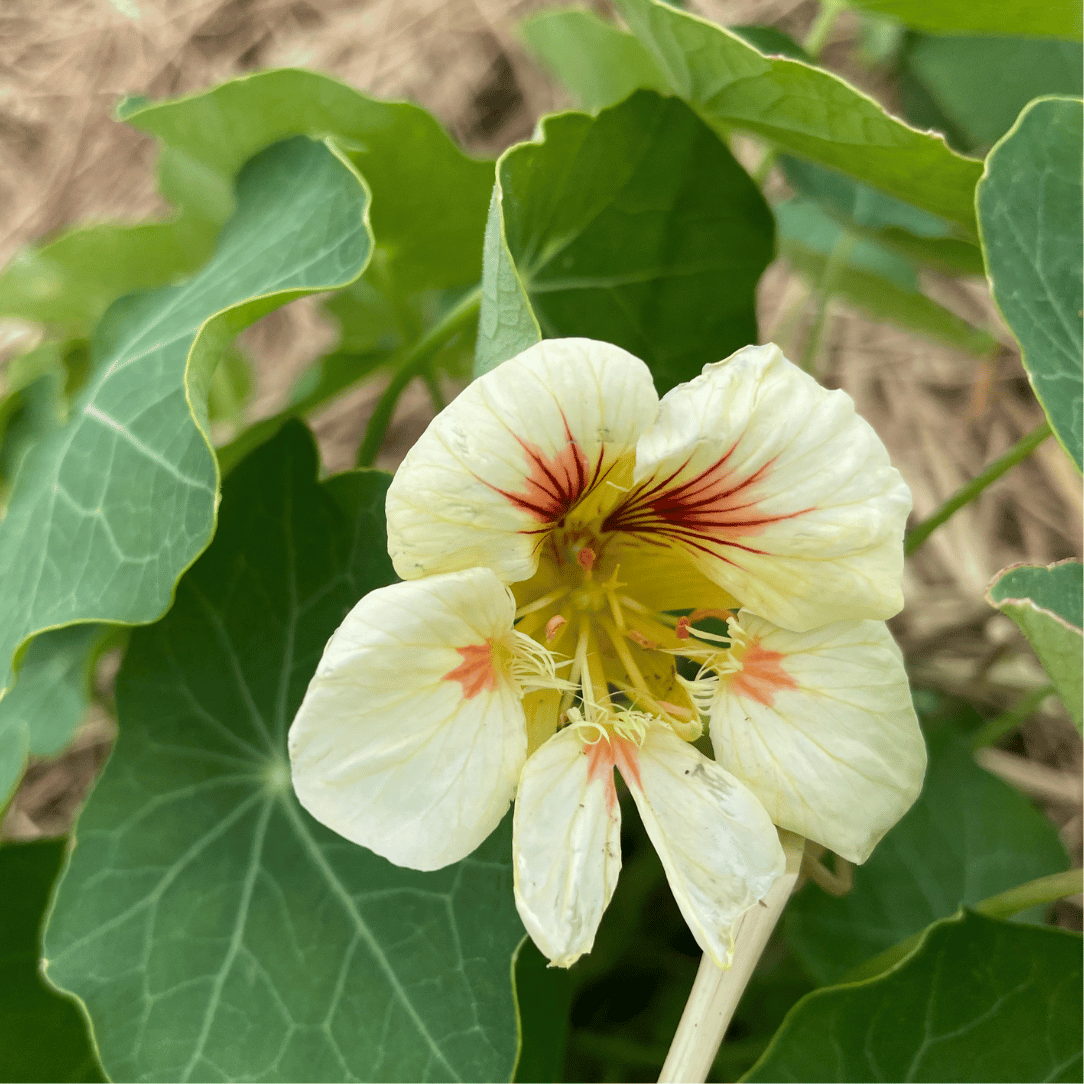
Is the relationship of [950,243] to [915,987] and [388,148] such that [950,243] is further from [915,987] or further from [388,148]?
[915,987]

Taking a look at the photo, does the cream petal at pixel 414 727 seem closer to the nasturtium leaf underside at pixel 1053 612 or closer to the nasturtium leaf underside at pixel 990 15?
the nasturtium leaf underside at pixel 1053 612

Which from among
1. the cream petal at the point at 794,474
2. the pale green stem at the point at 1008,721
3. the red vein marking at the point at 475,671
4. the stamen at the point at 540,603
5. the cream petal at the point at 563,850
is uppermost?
the cream petal at the point at 794,474

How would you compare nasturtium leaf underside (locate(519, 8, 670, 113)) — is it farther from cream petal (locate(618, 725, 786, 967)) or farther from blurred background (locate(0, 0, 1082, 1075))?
cream petal (locate(618, 725, 786, 967))

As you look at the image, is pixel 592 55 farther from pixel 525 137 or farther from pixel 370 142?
pixel 525 137

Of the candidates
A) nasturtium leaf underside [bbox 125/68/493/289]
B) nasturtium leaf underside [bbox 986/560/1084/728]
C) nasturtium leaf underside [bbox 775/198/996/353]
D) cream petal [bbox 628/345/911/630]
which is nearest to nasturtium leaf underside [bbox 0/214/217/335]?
nasturtium leaf underside [bbox 125/68/493/289]

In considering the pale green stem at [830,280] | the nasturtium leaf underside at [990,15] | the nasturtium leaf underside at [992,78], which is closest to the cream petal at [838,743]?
the nasturtium leaf underside at [990,15]
